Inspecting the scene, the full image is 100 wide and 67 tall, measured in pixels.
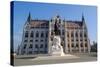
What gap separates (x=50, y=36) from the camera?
3.44m

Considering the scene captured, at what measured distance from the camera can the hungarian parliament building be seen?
10.8 feet

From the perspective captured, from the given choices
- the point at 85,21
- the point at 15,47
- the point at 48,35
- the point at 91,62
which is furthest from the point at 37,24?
the point at 91,62

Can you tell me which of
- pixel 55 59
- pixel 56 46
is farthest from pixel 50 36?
pixel 55 59

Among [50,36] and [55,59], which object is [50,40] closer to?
[50,36]

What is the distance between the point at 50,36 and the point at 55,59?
0.35 m

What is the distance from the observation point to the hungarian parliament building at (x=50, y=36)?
330 cm

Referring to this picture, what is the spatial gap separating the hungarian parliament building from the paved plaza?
7cm

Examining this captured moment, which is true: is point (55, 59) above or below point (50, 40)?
below

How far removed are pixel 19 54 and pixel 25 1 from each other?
29.2 inches

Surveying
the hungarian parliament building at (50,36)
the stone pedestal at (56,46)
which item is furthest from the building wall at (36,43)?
the stone pedestal at (56,46)

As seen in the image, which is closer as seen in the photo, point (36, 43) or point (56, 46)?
point (36, 43)

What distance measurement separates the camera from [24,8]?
328 centimetres

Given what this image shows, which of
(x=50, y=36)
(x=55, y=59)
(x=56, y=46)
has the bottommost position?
(x=55, y=59)

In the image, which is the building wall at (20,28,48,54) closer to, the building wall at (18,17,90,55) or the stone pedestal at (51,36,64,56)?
the building wall at (18,17,90,55)
